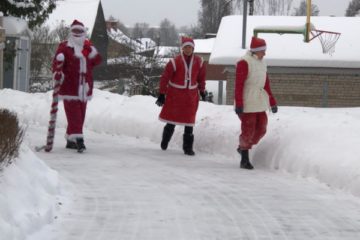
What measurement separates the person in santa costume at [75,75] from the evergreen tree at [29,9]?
992cm

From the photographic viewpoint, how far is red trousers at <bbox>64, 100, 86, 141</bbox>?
984cm

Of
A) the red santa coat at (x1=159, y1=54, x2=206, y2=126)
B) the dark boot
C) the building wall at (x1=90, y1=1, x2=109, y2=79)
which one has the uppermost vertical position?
the building wall at (x1=90, y1=1, x2=109, y2=79)

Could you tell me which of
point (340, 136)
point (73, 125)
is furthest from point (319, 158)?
point (73, 125)

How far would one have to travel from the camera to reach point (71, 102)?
9898mm

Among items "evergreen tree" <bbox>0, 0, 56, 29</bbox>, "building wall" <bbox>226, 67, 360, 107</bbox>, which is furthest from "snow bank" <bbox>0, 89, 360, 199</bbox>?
"building wall" <bbox>226, 67, 360, 107</bbox>

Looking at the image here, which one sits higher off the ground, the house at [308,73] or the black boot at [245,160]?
the house at [308,73]

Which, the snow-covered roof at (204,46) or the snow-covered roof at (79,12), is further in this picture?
the snow-covered roof at (79,12)

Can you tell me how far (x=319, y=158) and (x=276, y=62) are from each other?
14.0 meters

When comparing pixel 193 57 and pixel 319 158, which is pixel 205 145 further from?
pixel 319 158

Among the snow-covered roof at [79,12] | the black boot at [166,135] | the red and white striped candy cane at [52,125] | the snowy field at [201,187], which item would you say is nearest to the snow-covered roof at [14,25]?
the snowy field at [201,187]

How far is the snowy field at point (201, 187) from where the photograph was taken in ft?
17.8

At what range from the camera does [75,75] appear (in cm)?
984

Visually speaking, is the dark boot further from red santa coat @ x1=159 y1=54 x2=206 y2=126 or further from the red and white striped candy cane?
red santa coat @ x1=159 y1=54 x2=206 y2=126

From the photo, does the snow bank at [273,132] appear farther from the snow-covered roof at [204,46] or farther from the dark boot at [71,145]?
the snow-covered roof at [204,46]
